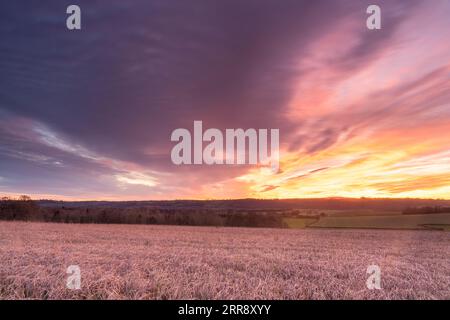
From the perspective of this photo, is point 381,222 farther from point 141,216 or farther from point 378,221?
point 141,216

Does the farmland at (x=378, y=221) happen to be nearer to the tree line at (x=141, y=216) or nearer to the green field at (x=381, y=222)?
the green field at (x=381, y=222)

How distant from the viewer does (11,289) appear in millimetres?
7145

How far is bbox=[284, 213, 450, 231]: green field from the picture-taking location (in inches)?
1752

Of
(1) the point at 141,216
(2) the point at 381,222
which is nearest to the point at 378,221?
(2) the point at 381,222

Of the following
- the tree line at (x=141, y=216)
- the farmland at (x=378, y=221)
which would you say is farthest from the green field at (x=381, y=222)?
the tree line at (x=141, y=216)

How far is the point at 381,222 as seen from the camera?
48.6 meters

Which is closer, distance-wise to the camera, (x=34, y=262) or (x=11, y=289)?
(x=11, y=289)

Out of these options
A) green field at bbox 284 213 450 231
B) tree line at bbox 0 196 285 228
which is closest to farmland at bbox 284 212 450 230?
green field at bbox 284 213 450 231
